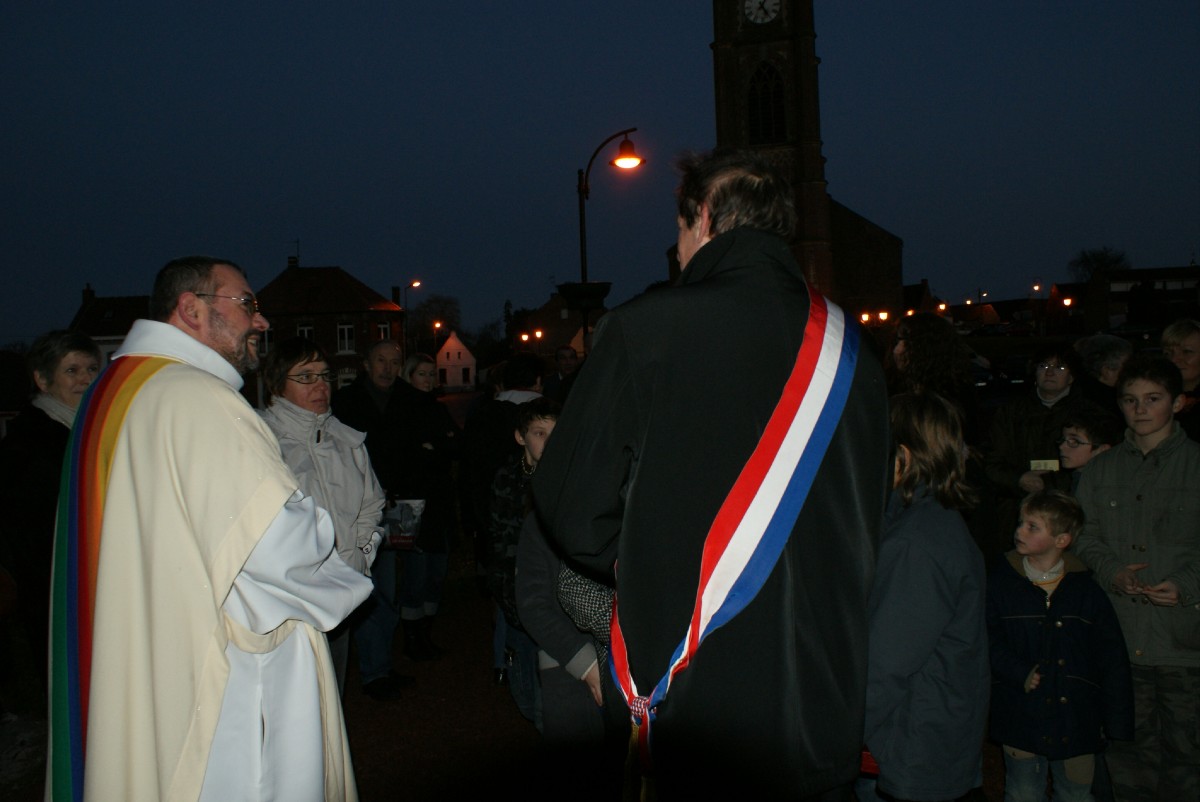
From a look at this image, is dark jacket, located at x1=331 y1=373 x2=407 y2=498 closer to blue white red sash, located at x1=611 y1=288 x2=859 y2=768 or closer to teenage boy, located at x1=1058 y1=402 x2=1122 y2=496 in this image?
teenage boy, located at x1=1058 y1=402 x2=1122 y2=496

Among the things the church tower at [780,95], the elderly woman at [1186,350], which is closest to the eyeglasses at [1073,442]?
the elderly woman at [1186,350]

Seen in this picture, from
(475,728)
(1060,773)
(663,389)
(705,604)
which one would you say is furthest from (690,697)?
(475,728)

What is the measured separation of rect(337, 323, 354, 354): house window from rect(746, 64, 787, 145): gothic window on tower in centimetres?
3113

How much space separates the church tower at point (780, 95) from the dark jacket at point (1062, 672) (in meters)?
48.3

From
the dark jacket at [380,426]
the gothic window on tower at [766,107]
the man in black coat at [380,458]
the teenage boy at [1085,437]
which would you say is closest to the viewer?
the teenage boy at [1085,437]

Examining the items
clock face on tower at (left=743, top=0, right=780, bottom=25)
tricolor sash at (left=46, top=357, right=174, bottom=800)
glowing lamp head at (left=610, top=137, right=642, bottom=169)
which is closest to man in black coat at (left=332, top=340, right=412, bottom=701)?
tricolor sash at (left=46, top=357, right=174, bottom=800)

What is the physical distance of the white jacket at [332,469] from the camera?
182 inches

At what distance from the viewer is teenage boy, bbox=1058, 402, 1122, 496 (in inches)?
201

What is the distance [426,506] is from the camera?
22.8ft

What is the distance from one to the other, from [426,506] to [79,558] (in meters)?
4.18

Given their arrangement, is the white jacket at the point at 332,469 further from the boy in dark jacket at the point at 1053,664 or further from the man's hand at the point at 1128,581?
the man's hand at the point at 1128,581

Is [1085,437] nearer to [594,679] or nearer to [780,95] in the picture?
[594,679]

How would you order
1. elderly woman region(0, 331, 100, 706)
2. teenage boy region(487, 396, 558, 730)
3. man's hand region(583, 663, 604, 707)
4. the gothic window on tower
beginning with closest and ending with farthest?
man's hand region(583, 663, 604, 707), teenage boy region(487, 396, 558, 730), elderly woman region(0, 331, 100, 706), the gothic window on tower

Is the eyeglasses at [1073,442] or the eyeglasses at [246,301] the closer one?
the eyeglasses at [246,301]
